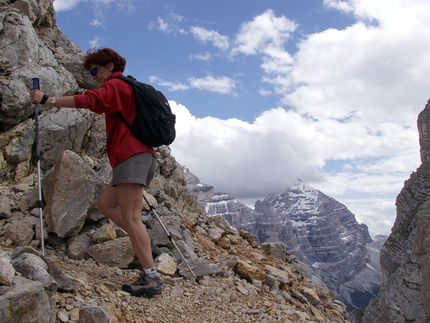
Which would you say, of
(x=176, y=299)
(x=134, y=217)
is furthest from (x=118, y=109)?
(x=176, y=299)

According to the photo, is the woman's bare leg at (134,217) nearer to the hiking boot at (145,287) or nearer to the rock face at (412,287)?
the hiking boot at (145,287)

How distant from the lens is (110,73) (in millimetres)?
6137

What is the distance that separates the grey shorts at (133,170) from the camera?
5473 mm

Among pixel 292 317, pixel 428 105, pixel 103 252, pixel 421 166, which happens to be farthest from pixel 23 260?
pixel 428 105

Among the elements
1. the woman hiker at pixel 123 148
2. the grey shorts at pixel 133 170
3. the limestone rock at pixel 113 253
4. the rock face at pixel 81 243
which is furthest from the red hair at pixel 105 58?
the limestone rock at pixel 113 253

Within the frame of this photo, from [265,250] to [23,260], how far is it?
12.3 meters

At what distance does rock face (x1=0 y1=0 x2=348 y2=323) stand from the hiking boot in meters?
0.13

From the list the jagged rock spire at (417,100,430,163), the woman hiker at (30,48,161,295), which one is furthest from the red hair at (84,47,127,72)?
the jagged rock spire at (417,100,430,163)

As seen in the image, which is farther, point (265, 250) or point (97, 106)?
point (265, 250)

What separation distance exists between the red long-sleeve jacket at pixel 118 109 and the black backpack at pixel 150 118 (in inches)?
3.2

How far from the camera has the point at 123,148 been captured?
18.4 ft

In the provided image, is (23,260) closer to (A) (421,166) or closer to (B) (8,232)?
(B) (8,232)

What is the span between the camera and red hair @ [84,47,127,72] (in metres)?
6.04

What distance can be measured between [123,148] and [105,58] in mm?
1651
